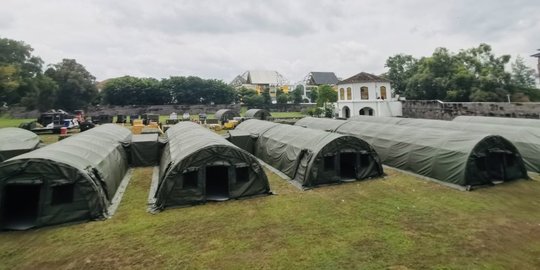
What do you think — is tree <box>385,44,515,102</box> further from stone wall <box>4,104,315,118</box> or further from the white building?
stone wall <box>4,104,315,118</box>

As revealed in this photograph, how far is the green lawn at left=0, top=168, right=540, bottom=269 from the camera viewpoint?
7113 mm

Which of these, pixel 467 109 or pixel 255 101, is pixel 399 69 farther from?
pixel 255 101

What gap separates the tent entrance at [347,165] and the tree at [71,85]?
62.8 m

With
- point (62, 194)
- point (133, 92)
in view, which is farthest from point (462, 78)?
point (133, 92)

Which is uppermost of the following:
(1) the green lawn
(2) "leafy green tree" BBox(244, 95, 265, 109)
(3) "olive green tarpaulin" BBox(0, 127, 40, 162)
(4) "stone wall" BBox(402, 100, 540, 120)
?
(2) "leafy green tree" BBox(244, 95, 265, 109)

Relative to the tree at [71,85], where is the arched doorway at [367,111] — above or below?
below

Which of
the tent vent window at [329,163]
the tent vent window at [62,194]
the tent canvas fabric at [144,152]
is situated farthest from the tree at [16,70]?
the tent vent window at [329,163]

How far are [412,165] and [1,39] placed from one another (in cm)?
6458

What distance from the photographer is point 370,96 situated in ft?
138

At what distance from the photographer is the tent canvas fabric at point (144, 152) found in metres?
17.8

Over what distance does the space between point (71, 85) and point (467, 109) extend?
68.2 m

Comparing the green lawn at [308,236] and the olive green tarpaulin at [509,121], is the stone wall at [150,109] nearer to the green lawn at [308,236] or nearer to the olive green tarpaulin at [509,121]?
the olive green tarpaulin at [509,121]

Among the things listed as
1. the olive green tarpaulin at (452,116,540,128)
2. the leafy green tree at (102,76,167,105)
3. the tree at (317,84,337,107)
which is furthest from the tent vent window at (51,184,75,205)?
the leafy green tree at (102,76,167,105)

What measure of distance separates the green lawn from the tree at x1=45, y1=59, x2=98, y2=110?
199 ft
